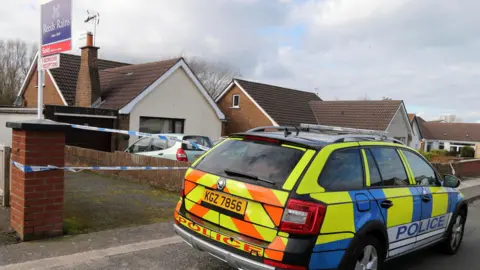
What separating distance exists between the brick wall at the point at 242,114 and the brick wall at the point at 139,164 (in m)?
14.7

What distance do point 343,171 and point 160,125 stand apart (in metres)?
15.0

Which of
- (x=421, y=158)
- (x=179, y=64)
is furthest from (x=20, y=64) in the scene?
(x=421, y=158)

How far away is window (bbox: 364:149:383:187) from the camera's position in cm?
405

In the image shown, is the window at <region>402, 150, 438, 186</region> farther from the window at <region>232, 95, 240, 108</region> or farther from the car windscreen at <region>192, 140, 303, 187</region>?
the window at <region>232, 95, 240, 108</region>

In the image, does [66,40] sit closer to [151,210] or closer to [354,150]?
[151,210]

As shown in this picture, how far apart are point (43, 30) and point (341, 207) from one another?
Answer: 4900 millimetres

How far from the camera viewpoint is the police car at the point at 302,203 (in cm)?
328

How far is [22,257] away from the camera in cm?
418

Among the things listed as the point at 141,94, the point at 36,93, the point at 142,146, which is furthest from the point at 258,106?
the point at 142,146

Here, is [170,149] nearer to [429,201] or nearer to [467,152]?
[429,201]

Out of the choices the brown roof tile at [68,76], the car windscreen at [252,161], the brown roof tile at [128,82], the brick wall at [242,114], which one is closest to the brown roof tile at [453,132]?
the brick wall at [242,114]

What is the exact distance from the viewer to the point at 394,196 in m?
4.16

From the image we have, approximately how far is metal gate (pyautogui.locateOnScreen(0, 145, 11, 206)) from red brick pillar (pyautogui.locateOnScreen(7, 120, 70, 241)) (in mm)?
1062

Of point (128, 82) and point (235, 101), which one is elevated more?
point (128, 82)
